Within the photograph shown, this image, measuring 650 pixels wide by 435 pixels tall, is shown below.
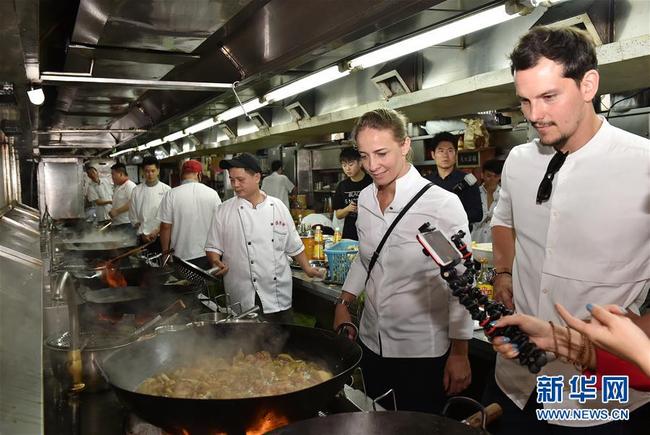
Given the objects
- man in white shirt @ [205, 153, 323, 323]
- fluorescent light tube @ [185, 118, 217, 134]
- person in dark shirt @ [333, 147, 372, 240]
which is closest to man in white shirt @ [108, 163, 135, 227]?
fluorescent light tube @ [185, 118, 217, 134]

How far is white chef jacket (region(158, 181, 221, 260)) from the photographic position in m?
5.84

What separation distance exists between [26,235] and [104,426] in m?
2.01

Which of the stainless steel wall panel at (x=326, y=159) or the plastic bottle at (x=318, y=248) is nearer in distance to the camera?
the plastic bottle at (x=318, y=248)

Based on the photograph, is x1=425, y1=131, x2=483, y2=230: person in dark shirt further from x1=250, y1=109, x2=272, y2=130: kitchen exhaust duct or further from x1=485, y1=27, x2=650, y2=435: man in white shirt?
x1=250, y1=109, x2=272, y2=130: kitchen exhaust duct

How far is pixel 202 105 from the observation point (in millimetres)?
4180

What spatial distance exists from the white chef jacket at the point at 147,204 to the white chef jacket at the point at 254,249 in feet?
11.6

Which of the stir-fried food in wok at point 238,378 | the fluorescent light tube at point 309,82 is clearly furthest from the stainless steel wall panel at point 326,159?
the stir-fried food in wok at point 238,378

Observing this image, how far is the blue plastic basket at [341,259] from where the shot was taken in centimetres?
390

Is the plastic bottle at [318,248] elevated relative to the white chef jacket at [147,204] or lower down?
lower down

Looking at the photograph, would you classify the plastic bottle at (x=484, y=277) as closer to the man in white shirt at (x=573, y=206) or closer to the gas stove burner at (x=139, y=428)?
the man in white shirt at (x=573, y=206)

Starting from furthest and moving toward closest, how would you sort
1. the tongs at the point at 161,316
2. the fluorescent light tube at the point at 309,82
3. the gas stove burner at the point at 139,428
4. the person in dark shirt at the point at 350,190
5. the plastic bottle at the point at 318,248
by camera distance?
the person in dark shirt at the point at 350,190 → the plastic bottle at the point at 318,248 → the fluorescent light tube at the point at 309,82 → the tongs at the point at 161,316 → the gas stove burner at the point at 139,428

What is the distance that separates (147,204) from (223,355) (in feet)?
18.3

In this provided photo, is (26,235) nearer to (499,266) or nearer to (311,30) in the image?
(311,30)

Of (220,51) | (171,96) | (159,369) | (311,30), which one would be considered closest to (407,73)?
(171,96)
